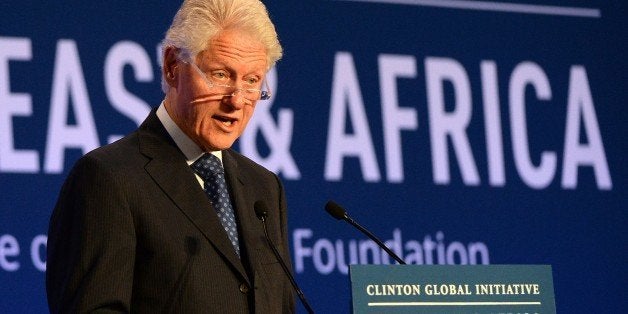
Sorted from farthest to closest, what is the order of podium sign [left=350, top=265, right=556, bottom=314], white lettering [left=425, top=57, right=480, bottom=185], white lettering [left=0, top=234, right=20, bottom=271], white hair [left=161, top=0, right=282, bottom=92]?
white lettering [left=425, top=57, right=480, bottom=185]
white lettering [left=0, top=234, right=20, bottom=271]
white hair [left=161, top=0, right=282, bottom=92]
podium sign [left=350, top=265, right=556, bottom=314]

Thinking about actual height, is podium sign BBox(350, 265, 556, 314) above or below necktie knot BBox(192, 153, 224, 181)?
below

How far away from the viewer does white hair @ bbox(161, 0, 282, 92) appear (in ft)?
7.57

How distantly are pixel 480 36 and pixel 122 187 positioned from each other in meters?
2.60

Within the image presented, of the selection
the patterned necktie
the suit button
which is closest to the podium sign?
the suit button

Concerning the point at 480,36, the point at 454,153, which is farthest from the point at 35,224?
the point at 480,36

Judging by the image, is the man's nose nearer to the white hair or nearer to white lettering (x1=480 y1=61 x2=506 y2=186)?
the white hair

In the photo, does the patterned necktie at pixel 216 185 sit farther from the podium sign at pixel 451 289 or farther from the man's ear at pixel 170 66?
the podium sign at pixel 451 289

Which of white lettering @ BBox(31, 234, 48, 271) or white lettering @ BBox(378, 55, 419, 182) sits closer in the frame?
white lettering @ BBox(31, 234, 48, 271)

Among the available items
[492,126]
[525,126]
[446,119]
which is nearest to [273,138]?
[446,119]

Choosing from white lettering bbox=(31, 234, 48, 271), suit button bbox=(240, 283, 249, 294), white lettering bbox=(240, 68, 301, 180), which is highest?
white lettering bbox=(240, 68, 301, 180)

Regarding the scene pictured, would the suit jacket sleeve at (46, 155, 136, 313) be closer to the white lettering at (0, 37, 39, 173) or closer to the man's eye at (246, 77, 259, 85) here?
the man's eye at (246, 77, 259, 85)

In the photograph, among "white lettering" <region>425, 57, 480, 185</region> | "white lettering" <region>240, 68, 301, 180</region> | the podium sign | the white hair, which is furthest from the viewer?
"white lettering" <region>425, 57, 480, 185</region>

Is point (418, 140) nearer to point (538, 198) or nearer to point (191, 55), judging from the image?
point (538, 198)

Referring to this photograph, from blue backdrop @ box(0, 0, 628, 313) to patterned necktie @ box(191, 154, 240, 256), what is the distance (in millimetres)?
1534
